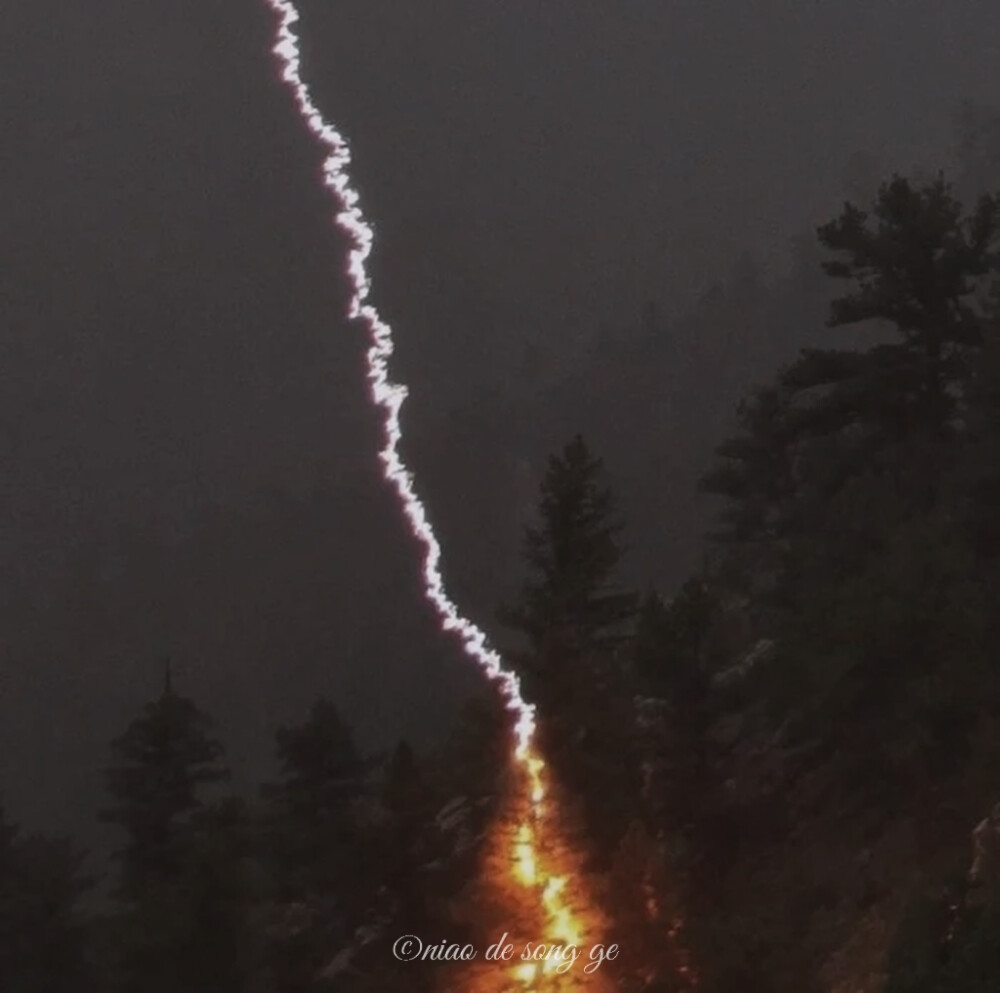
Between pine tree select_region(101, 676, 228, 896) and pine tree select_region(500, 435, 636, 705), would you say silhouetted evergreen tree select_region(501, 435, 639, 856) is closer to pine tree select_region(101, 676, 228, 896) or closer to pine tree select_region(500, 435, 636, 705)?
pine tree select_region(500, 435, 636, 705)

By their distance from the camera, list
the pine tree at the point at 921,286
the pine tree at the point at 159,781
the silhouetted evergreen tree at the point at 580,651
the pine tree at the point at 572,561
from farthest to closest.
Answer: the pine tree at the point at 159,781
the pine tree at the point at 572,561
the pine tree at the point at 921,286
the silhouetted evergreen tree at the point at 580,651

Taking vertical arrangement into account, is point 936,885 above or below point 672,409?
below

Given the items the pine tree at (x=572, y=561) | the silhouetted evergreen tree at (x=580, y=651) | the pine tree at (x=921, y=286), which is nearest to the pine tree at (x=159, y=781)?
the silhouetted evergreen tree at (x=580, y=651)

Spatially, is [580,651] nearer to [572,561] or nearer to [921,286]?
[572,561]

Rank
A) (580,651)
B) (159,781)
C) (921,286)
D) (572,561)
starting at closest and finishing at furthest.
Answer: (921,286), (580,651), (572,561), (159,781)

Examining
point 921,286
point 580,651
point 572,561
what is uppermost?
point 572,561

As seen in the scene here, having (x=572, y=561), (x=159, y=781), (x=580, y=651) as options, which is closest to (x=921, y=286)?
(x=580, y=651)

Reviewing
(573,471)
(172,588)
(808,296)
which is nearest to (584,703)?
(573,471)

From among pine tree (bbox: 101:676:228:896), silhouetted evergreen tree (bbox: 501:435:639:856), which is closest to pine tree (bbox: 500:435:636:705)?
silhouetted evergreen tree (bbox: 501:435:639:856)

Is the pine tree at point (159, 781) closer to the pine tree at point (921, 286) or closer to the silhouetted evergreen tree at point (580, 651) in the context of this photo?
the silhouetted evergreen tree at point (580, 651)

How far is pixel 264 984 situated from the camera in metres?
22.4

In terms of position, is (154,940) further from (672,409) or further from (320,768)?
(672,409)

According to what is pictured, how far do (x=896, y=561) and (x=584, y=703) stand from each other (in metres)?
7.37

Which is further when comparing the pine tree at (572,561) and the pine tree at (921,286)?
the pine tree at (572,561)
